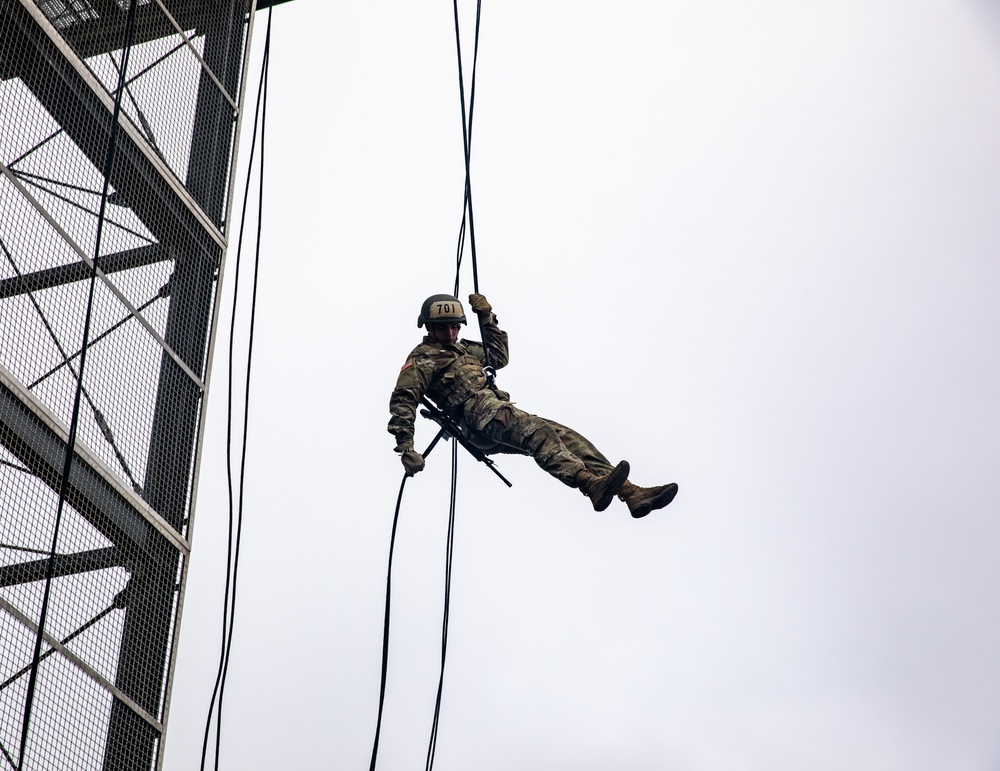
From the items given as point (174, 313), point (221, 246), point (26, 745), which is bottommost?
point (26, 745)

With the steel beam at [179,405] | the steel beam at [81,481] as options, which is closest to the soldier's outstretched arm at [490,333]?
the steel beam at [179,405]

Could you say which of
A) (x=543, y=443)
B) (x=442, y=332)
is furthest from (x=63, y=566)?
(x=543, y=443)

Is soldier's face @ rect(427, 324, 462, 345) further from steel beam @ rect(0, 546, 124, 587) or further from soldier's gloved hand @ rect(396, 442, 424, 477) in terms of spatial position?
steel beam @ rect(0, 546, 124, 587)

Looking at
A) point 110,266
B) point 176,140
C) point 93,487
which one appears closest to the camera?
point 93,487

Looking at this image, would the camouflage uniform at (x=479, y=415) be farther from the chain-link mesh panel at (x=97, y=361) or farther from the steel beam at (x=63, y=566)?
the steel beam at (x=63, y=566)

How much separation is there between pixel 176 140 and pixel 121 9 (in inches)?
46.5

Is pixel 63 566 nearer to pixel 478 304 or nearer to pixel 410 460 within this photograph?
pixel 410 460

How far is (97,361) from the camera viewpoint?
11469 millimetres

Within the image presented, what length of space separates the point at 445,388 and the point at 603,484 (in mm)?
1742

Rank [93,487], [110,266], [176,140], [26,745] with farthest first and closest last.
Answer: [176,140] → [110,266] → [93,487] → [26,745]

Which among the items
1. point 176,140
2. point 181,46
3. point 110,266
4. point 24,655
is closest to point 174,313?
point 110,266

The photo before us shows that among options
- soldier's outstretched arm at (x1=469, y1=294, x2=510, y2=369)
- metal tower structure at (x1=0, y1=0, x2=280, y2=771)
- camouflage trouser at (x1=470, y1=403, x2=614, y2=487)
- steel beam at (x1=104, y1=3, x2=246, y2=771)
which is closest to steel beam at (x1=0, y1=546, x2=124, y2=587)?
metal tower structure at (x1=0, y1=0, x2=280, y2=771)

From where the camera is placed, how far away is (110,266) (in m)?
12.1

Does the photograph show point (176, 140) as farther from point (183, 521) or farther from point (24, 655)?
point (24, 655)
